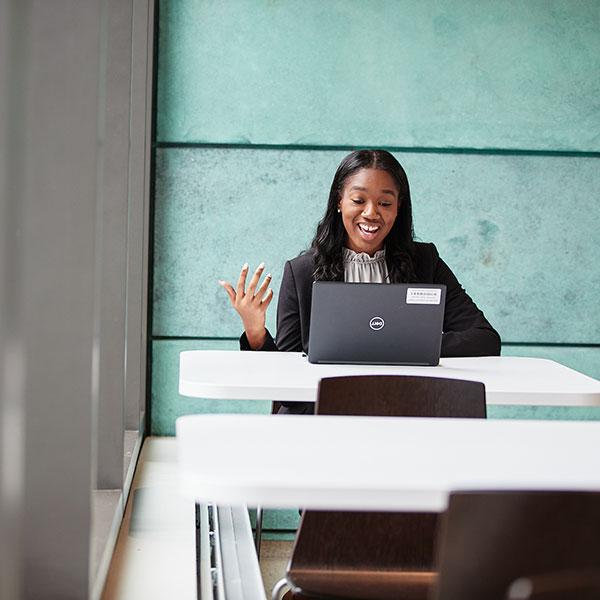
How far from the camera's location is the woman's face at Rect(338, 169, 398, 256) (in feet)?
11.4

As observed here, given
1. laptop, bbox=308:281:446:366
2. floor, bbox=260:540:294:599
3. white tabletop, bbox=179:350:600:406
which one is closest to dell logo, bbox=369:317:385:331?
laptop, bbox=308:281:446:366

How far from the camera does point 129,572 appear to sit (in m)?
2.52

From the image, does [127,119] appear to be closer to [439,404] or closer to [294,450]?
[439,404]

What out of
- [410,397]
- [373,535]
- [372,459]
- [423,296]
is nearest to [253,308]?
[423,296]

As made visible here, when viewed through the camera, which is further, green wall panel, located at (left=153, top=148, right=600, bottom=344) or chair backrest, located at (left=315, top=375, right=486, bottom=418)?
green wall panel, located at (left=153, top=148, right=600, bottom=344)

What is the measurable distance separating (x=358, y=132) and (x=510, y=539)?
328cm

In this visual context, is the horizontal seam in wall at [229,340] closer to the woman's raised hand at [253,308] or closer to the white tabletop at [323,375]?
the woman's raised hand at [253,308]

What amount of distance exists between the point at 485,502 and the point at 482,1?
11.6 ft

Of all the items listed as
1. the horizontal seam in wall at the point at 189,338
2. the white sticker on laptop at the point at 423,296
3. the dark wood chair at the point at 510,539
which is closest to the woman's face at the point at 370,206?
the white sticker on laptop at the point at 423,296

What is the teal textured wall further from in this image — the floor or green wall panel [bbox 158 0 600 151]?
the floor

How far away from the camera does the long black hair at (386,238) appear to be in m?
3.51

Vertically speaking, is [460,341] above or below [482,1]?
below

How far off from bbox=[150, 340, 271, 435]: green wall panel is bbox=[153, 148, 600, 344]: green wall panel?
55 mm

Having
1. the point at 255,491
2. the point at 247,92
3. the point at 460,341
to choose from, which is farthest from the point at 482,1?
the point at 255,491
